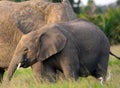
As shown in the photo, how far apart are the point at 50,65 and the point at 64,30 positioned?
0.77 m

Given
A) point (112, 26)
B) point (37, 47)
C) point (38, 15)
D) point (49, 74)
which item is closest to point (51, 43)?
point (37, 47)

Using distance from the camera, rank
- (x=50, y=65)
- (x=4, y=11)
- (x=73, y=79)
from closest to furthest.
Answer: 1. (x=73, y=79)
2. (x=50, y=65)
3. (x=4, y=11)

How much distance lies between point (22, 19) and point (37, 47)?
6.00 feet

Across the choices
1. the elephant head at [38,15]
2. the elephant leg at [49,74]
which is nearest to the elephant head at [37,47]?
the elephant leg at [49,74]

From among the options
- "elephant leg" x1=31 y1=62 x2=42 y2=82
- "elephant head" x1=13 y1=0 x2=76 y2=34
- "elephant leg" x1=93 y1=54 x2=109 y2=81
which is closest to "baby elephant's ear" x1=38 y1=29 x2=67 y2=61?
"elephant leg" x1=31 y1=62 x2=42 y2=82

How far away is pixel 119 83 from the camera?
1003 centimetres

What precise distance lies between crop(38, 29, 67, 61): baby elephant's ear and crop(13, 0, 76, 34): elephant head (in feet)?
4.45

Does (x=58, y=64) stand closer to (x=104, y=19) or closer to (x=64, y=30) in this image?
(x=64, y=30)

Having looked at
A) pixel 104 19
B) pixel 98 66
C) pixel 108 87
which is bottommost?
pixel 104 19

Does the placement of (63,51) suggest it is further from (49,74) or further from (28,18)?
(28,18)

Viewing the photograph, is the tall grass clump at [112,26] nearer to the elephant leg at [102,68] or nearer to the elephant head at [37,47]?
the elephant leg at [102,68]

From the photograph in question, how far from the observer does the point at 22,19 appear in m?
13.5

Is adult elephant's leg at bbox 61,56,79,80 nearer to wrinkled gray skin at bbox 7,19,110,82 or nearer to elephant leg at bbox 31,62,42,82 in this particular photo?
wrinkled gray skin at bbox 7,19,110,82

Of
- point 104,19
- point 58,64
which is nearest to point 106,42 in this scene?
point 58,64
